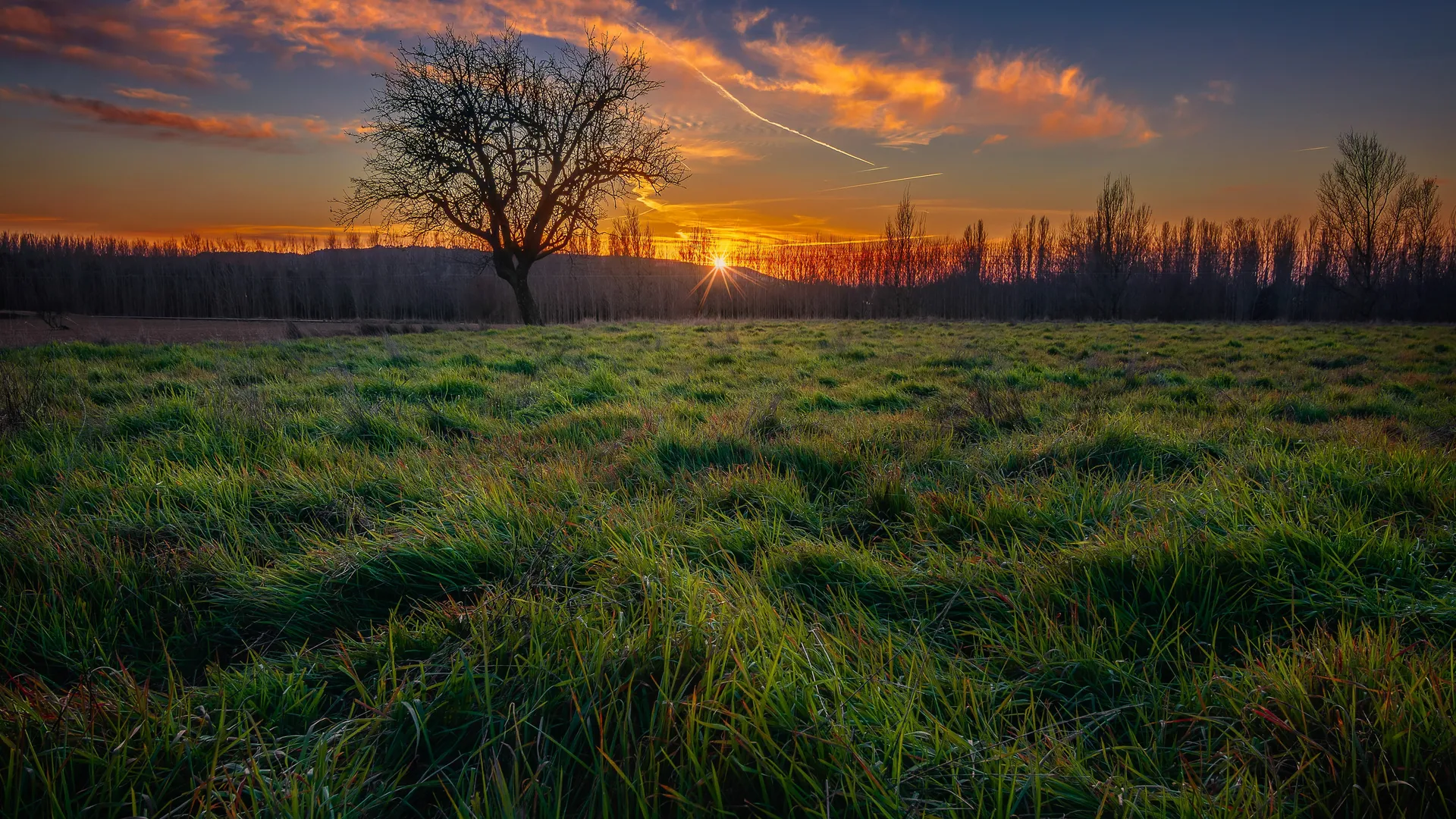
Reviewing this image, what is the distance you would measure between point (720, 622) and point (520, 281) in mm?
23003

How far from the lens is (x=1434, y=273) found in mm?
42938

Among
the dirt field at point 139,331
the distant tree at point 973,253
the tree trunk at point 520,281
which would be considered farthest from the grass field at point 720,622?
the distant tree at point 973,253

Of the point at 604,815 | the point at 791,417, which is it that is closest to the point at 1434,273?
the point at 791,417

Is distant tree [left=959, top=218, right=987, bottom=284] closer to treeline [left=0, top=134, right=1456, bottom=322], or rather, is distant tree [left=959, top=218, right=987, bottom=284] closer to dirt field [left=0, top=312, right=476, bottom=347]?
treeline [left=0, top=134, right=1456, bottom=322]

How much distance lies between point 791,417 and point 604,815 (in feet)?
13.7

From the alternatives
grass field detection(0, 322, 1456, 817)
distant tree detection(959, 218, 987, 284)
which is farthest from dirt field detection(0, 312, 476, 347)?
Result: distant tree detection(959, 218, 987, 284)

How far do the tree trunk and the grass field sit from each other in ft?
61.9

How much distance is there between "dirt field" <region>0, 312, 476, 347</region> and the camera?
11023 mm

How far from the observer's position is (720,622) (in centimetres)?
151

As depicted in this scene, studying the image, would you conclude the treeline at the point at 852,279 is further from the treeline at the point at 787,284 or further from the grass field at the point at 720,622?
the grass field at the point at 720,622

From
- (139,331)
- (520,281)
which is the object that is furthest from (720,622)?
(520,281)

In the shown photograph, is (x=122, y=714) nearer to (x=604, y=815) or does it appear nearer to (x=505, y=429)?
(x=604, y=815)

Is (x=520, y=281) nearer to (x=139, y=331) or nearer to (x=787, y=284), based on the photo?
(x=139, y=331)

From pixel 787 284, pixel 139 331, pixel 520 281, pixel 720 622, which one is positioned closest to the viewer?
pixel 720 622
